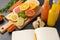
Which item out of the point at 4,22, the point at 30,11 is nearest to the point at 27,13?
the point at 30,11

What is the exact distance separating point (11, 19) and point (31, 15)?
124 millimetres

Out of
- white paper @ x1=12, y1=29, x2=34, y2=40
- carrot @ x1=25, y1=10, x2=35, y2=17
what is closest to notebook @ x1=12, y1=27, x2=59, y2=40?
white paper @ x1=12, y1=29, x2=34, y2=40

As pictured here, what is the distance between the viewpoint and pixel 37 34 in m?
0.92

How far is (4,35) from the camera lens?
0.99m

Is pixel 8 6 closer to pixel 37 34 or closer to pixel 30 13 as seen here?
pixel 30 13

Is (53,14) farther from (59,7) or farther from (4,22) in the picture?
(4,22)

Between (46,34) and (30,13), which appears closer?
(46,34)

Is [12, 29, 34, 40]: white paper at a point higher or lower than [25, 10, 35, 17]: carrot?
lower

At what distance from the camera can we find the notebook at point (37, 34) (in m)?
0.92

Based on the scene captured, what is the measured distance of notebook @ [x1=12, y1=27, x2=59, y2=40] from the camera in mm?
921

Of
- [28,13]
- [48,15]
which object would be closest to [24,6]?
[28,13]

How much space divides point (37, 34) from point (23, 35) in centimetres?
8

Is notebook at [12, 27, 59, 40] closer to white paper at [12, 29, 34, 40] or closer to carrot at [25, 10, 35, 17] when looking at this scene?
white paper at [12, 29, 34, 40]

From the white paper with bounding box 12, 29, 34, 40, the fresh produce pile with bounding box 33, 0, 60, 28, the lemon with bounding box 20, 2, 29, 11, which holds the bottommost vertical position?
the white paper with bounding box 12, 29, 34, 40
